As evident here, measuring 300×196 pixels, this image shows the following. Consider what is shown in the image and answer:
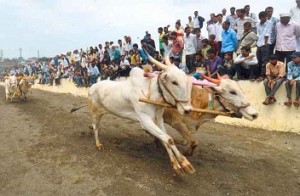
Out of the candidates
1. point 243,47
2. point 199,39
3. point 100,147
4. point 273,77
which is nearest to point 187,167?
point 100,147

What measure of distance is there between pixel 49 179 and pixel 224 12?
29.4 feet

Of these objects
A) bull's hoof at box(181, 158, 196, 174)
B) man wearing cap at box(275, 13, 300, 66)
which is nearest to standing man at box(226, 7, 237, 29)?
man wearing cap at box(275, 13, 300, 66)

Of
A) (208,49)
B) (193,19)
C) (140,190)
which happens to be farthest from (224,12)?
(140,190)

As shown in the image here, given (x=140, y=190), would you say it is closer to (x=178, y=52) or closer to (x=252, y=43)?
(x=252, y=43)

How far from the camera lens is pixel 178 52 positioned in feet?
40.7

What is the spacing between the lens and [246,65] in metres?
10.7

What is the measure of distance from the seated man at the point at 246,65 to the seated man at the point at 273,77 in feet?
2.22

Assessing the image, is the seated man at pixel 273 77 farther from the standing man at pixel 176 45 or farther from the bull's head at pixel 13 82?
the bull's head at pixel 13 82

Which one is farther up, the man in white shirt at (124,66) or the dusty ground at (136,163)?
the man in white shirt at (124,66)

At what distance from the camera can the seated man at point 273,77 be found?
9.64 meters

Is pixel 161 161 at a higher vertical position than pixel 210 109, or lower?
lower

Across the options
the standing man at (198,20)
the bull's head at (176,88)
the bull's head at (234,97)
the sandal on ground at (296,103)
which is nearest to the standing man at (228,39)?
the sandal on ground at (296,103)

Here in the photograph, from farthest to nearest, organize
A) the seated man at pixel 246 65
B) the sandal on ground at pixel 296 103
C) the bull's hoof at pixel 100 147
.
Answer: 1. the seated man at pixel 246 65
2. the sandal on ground at pixel 296 103
3. the bull's hoof at pixel 100 147

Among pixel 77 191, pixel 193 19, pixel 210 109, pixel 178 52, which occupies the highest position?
pixel 193 19
